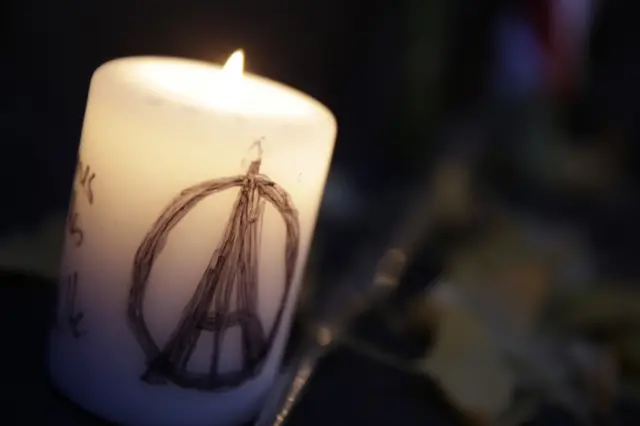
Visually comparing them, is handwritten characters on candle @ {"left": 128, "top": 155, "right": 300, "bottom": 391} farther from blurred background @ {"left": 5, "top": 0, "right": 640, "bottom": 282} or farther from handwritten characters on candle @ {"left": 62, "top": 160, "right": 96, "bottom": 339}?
blurred background @ {"left": 5, "top": 0, "right": 640, "bottom": 282}

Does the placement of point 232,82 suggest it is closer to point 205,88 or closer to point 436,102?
point 205,88

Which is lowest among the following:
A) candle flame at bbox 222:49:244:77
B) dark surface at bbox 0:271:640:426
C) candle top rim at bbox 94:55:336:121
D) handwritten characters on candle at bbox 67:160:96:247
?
dark surface at bbox 0:271:640:426

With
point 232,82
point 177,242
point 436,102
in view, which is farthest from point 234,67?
point 436,102

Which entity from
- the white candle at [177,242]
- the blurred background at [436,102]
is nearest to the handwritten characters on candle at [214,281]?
the white candle at [177,242]

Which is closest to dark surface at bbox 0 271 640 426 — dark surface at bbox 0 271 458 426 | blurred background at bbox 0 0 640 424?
dark surface at bbox 0 271 458 426

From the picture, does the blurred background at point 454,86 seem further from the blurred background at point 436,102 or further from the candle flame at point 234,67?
the candle flame at point 234,67

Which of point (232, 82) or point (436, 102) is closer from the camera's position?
point (232, 82)
